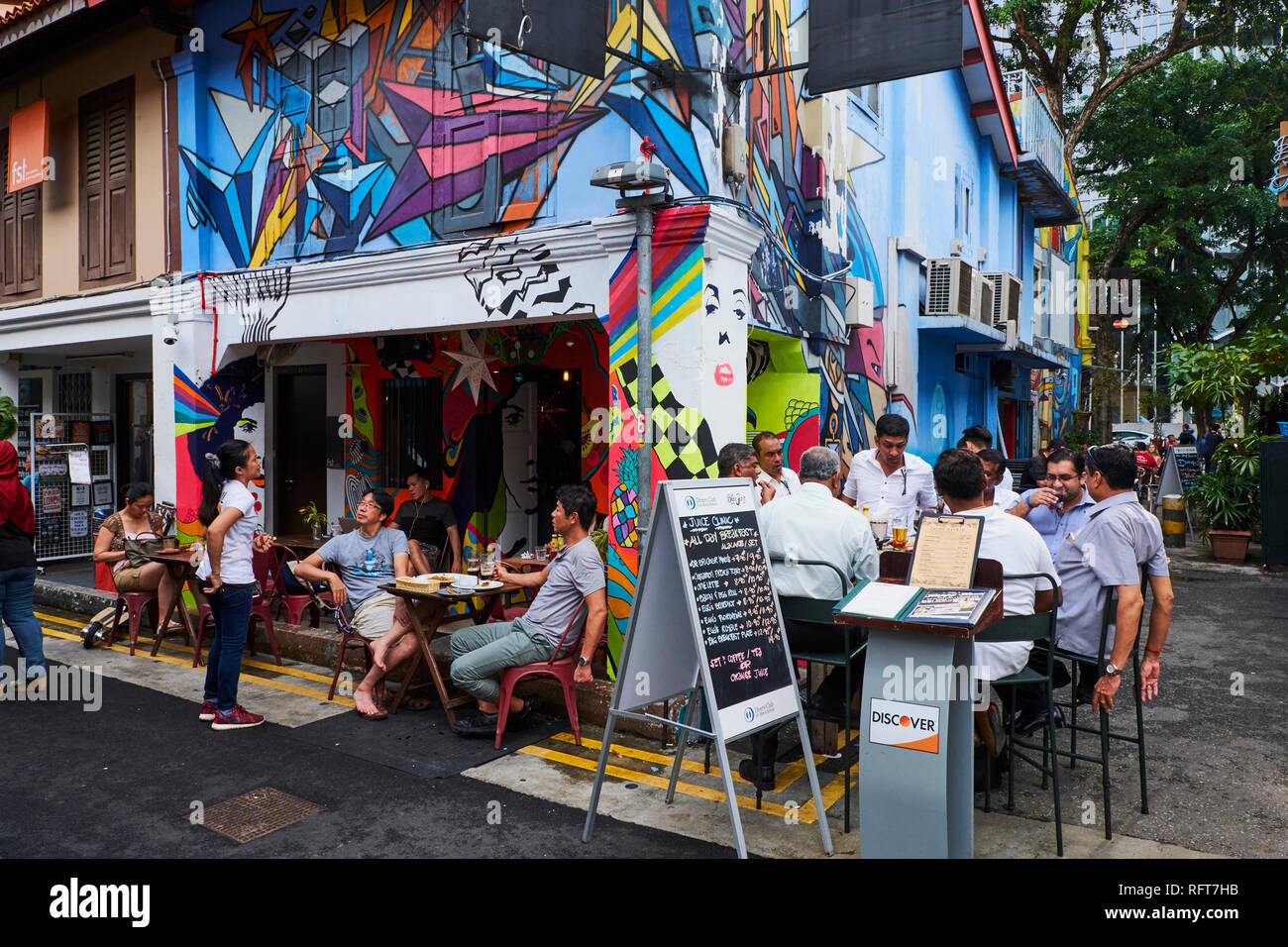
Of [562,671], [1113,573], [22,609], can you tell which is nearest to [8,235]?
[22,609]

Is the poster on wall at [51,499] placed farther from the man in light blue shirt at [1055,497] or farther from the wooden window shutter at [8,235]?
the man in light blue shirt at [1055,497]

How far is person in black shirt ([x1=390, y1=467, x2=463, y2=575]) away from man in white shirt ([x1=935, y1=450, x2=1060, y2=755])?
16.5 feet

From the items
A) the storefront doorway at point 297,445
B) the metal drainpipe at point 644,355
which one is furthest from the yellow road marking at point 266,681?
the storefront doorway at point 297,445

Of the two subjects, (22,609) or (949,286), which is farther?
(949,286)

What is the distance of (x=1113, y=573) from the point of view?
14.3ft

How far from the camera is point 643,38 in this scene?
6273 millimetres

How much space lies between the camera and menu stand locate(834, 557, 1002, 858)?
346 cm

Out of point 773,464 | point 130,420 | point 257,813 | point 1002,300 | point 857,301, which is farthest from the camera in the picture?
point 130,420

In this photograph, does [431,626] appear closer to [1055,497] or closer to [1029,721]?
[1029,721]

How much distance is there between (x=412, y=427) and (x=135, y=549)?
295 cm

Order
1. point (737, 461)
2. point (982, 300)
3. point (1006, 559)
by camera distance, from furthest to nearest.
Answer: point (982, 300) → point (737, 461) → point (1006, 559)

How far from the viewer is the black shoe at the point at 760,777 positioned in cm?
468
